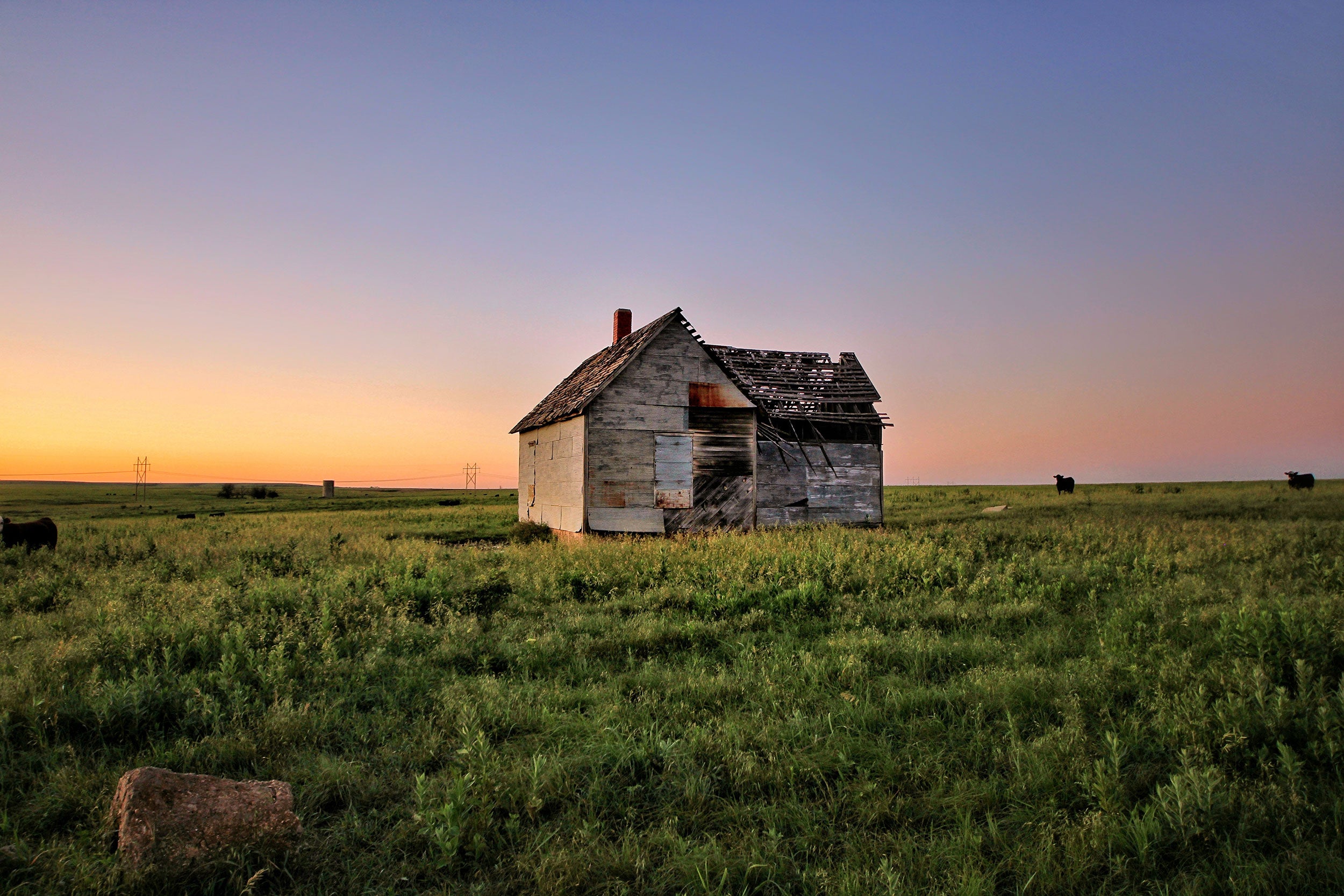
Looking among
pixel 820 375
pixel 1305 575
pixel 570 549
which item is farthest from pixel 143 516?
pixel 1305 575

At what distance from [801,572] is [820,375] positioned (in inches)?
691

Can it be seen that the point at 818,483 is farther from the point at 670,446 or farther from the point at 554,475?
the point at 554,475

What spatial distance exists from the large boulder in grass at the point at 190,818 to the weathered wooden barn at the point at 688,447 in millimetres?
15410

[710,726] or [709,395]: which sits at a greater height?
[709,395]

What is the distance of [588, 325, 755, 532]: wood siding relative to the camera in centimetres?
1966

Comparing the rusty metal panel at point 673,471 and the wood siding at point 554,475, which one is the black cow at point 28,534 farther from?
the rusty metal panel at point 673,471

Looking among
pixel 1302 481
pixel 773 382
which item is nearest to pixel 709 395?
pixel 773 382

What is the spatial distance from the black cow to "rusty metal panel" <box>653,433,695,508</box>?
47.5ft

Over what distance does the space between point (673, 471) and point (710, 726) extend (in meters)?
15.4

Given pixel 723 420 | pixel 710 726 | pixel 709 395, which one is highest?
pixel 709 395

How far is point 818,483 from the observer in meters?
24.3

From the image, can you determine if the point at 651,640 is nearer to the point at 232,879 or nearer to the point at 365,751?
the point at 365,751

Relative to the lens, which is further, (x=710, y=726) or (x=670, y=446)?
(x=670, y=446)

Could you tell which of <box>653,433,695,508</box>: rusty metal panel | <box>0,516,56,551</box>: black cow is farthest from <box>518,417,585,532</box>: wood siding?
<box>0,516,56,551</box>: black cow
